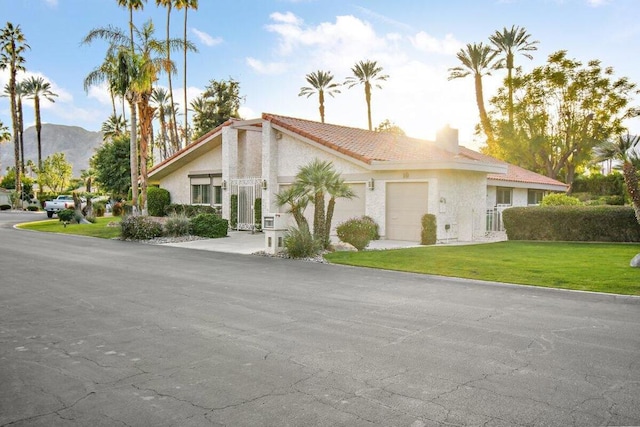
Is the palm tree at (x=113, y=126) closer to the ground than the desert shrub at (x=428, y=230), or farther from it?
farther from it

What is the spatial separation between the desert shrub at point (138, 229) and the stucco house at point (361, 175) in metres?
4.95

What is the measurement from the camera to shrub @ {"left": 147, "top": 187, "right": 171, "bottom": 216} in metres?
31.0

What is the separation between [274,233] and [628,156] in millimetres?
10955

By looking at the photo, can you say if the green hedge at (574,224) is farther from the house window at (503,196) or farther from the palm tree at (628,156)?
the house window at (503,196)

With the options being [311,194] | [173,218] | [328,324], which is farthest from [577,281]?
[173,218]

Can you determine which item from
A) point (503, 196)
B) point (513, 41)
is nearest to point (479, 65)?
point (513, 41)

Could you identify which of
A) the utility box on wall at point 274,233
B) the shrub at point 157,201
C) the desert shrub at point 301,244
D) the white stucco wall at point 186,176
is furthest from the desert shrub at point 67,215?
the desert shrub at point 301,244

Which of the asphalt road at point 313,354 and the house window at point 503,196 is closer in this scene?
the asphalt road at point 313,354

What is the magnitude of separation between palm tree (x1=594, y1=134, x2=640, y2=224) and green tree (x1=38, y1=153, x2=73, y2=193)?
73.7 m

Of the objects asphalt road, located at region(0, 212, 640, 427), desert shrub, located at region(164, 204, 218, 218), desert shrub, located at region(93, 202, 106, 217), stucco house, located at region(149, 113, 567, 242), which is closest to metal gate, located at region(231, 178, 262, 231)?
stucco house, located at region(149, 113, 567, 242)

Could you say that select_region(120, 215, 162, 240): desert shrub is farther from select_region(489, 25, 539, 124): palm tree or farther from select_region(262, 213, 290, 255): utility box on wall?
select_region(489, 25, 539, 124): palm tree

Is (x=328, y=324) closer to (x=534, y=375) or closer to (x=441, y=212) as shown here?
(x=534, y=375)

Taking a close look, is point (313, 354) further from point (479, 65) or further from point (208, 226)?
point (479, 65)

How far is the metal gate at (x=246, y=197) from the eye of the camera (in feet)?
84.0
